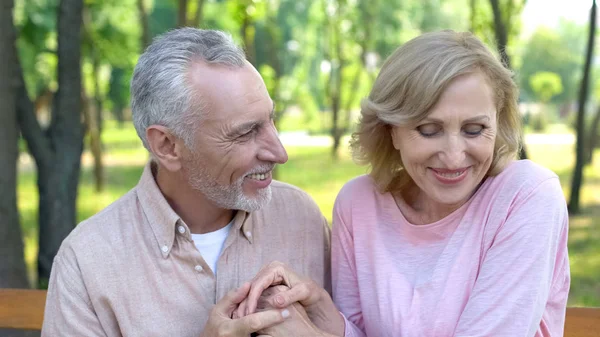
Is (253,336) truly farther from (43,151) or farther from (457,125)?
(43,151)

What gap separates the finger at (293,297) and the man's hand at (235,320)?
0.02 meters

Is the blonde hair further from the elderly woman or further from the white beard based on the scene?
the white beard

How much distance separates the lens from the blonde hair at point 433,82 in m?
2.08

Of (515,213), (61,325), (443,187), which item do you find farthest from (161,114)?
(515,213)

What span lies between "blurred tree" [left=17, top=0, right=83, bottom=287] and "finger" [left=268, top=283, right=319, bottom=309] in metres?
2.65

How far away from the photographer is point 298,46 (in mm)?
27016

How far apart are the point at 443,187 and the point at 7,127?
114 inches

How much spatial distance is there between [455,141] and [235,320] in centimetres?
84

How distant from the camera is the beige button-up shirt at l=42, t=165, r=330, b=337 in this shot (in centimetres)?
224

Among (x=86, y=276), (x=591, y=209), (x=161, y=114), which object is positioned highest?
(x=161, y=114)

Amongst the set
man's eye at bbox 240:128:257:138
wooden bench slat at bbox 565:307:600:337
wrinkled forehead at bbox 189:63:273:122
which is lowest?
wooden bench slat at bbox 565:307:600:337

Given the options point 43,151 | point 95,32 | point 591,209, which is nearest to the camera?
point 43,151

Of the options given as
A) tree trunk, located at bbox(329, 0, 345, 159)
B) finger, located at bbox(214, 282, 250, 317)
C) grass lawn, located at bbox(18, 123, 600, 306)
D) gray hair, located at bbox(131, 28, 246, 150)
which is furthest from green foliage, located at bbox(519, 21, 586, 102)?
finger, located at bbox(214, 282, 250, 317)

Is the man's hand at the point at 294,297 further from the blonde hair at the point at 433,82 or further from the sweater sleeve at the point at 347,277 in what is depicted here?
the blonde hair at the point at 433,82
